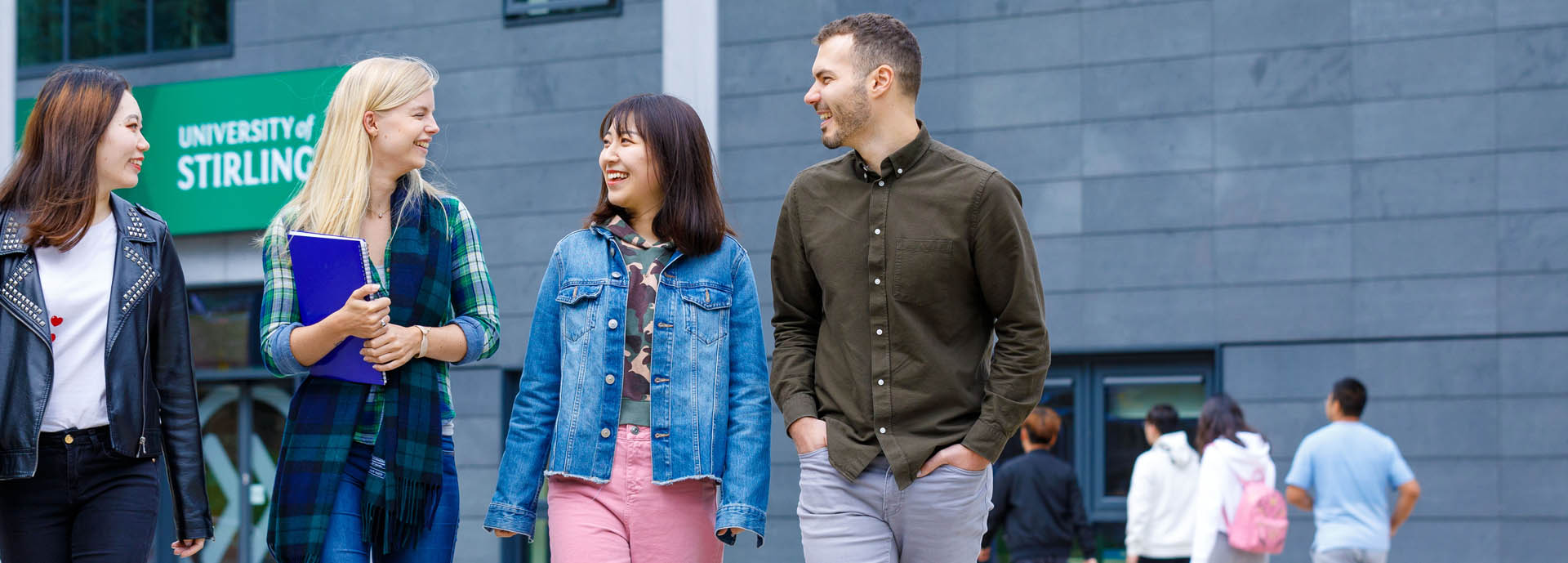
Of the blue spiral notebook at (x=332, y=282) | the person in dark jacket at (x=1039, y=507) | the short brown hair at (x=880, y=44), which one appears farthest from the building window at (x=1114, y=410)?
the blue spiral notebook at (x=332, y=282)

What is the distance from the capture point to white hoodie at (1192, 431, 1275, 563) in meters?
8.91

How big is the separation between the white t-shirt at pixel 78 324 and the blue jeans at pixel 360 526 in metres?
0.59

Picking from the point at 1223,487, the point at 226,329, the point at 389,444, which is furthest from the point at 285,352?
the point at 226,329

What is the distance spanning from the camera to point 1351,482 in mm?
8680

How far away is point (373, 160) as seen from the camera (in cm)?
402

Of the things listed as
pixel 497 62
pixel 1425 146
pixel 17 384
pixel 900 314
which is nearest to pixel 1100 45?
pixel 1425 146

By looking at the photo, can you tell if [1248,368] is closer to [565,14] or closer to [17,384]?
[565,14]

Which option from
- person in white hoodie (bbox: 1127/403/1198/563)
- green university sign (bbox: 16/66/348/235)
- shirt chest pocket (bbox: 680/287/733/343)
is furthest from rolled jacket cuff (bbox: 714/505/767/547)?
green university sign (bbox: 16/66/348/235)

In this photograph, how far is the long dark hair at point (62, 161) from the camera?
3.84 m

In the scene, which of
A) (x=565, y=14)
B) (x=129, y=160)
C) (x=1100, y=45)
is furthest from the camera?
(x=565, y=14)

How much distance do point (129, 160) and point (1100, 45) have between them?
9.08 meters

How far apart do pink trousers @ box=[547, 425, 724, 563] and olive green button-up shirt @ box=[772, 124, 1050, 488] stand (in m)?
0.38

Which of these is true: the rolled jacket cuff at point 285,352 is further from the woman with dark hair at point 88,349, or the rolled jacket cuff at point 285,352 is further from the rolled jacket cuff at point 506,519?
the rolled jacket cuff at point 506,519

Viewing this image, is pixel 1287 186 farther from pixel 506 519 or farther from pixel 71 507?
pixel 71 507
